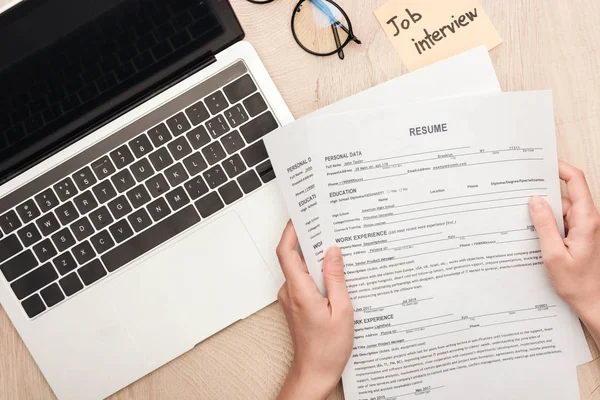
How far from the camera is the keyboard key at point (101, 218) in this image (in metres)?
0.68

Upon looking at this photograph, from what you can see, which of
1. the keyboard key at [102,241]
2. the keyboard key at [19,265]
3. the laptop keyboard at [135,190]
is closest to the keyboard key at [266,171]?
the laptop keyboard at [135,190]

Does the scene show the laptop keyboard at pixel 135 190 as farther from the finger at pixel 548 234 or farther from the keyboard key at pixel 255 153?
the finger at pixel 548 234

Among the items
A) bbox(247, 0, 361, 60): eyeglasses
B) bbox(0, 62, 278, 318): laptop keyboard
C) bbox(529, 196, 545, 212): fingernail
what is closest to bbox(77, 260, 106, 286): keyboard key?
bbox(0, 62, 278, 318): laptop keyboard

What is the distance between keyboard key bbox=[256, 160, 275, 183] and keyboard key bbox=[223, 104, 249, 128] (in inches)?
2.3

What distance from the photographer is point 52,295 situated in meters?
0.69

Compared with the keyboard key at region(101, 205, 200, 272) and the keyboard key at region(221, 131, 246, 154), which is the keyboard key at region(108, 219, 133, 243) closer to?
the keyboard key at region(101, 205, 200, 272)

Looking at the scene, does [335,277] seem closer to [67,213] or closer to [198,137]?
[198,137]

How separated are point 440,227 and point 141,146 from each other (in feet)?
1.26

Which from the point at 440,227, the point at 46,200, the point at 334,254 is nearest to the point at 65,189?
the point at 46,200

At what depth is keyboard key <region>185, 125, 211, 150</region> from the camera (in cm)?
67

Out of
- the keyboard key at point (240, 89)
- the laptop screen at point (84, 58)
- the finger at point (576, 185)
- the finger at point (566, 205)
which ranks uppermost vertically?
the laptop screen at point (84, 58)

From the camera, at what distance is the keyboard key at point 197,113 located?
2.21 ft

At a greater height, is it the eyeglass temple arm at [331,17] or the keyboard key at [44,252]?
the eyeglass temple arm at [331,17]

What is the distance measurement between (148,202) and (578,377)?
0.59m
